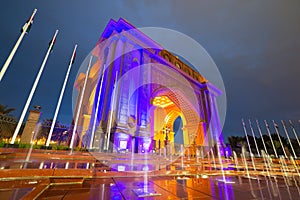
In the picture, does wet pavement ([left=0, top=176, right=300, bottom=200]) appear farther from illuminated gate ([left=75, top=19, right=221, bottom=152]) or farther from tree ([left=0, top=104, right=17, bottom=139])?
tree ([left=0, top=104, right=17, bottom=139])

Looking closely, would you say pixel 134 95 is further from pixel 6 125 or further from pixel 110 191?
pixel 110 191

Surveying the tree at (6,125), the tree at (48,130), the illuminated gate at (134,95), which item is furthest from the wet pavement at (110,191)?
the tree at (48,130)

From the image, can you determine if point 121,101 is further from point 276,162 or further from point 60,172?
point 276,162

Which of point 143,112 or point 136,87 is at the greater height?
point 136,87

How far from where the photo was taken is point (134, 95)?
15539 millimetres

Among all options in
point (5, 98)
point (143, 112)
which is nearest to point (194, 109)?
point (143, 112)

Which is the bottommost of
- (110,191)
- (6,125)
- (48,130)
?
(110,191)

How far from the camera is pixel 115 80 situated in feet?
46.4

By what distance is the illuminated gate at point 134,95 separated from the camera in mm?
12219

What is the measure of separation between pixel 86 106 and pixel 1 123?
15.1 meters

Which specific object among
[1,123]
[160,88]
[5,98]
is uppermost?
[5,98]

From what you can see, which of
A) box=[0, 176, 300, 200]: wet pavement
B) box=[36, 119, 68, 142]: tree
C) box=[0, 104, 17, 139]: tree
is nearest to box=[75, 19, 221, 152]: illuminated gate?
box=[36, 119, 68, 142]: tree

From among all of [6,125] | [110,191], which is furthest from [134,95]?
[110,191]

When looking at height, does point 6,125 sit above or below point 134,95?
below
